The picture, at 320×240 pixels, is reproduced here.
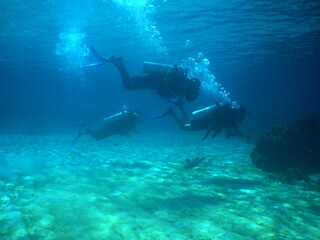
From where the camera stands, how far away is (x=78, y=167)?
446 inches

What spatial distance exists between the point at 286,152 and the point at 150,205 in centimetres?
859

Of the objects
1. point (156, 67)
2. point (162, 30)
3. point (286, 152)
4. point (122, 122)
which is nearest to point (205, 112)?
point (156, 67)

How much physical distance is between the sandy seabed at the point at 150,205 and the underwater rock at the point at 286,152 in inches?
49.0

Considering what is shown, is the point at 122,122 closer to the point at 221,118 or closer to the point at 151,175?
the point at 151,175

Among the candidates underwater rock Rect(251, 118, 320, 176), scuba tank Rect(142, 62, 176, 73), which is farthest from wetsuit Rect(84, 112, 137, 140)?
underwater rock Rect(251, 118, 320, 176)

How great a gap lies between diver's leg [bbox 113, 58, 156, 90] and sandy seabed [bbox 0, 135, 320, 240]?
12.6 feet

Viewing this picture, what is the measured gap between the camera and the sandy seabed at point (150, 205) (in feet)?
16.0

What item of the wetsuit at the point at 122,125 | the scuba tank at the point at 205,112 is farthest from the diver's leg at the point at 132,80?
the wetsuit at the point at 122,125

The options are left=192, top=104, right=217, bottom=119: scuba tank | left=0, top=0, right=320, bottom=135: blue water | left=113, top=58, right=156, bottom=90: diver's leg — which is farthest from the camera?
left=0, top=0, right=320, bottom=135: blue water

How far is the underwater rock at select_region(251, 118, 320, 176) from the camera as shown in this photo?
11367 mm

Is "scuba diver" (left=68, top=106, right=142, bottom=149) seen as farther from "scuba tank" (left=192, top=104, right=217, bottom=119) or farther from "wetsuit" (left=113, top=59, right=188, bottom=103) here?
"wetsuit" (left=113, top=59, right=188, bottom=103)

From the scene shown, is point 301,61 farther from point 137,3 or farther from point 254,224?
point 254,224

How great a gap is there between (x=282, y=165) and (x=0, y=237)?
11744 mm

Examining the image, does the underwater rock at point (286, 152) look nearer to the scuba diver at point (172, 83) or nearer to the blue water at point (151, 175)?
the blue water at point (151, 175)
